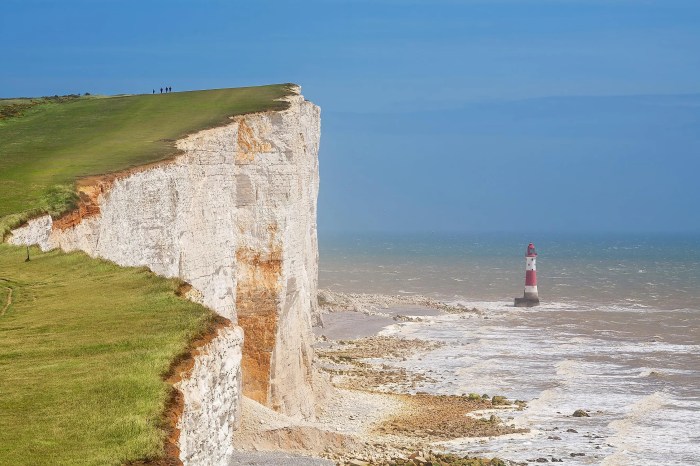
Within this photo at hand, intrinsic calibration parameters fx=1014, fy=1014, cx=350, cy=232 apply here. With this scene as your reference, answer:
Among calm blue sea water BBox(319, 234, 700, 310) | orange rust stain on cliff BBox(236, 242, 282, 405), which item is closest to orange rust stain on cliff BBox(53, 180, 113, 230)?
orange rust stain on cliff BBox(236, 242, 282, 405)

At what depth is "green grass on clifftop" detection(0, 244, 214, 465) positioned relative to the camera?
7.23 metres

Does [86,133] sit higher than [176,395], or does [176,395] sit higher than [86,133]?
[86,133]

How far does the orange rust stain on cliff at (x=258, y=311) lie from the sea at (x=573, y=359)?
4.24 metres

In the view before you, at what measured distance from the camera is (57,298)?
450 inches

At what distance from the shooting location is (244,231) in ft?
72.0

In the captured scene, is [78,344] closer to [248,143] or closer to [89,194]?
[89,194]

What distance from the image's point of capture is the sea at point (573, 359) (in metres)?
22.8

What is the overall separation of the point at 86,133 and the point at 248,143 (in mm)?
5869

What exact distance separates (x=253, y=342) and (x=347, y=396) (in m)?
5.01

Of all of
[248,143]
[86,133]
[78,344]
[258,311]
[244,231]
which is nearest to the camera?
[78,344]

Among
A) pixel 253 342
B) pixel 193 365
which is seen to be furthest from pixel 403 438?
pixel 193 365

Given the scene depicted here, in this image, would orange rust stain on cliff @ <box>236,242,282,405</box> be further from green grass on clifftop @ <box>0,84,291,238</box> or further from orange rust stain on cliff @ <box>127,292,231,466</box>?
orange rust stain on cliff @ <box>127,292,231,466</box>

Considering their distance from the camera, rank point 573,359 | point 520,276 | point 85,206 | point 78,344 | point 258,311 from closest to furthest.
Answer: point 78,344 → point 85,206 → point 258,311 → point 573,359 → point 520,276

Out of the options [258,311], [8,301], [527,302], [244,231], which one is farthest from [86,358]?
[527,302]
